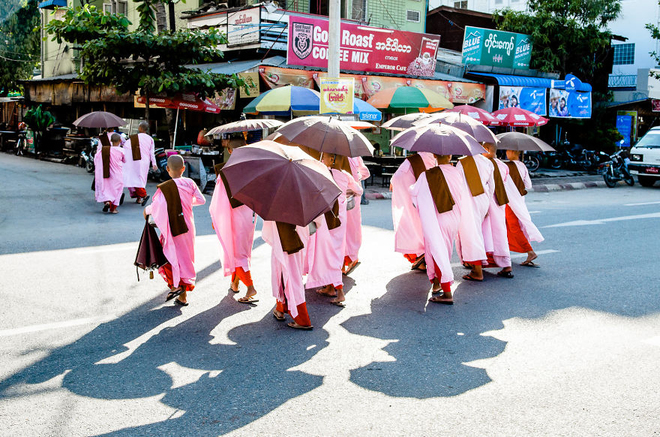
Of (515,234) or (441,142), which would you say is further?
(515,234)

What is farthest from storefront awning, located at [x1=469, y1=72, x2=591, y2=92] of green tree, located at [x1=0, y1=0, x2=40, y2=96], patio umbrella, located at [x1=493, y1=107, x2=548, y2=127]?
green tree, located at [x1=0, y1=0, x2=40, y2=96]

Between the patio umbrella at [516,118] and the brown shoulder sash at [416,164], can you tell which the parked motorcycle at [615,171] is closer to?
the patio umbrella at [516,118]

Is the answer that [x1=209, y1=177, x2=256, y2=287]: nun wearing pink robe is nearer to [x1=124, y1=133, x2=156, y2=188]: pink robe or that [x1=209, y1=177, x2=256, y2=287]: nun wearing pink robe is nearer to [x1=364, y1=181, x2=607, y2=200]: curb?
[x1=124, y1=133, x2=156, y2=188]: pink robe

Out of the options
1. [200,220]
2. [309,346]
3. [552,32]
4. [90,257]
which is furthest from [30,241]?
Answer: [552,32]

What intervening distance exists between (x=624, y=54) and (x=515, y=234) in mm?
30396

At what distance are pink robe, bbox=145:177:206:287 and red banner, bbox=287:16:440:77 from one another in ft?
37.1

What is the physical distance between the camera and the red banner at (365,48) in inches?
680

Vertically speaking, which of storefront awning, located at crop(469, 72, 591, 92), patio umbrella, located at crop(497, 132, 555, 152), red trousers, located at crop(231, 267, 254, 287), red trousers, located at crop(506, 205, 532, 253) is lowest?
red trousers, located at crop(231, 267, 254, 287)

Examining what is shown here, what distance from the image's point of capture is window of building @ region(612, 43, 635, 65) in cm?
3428

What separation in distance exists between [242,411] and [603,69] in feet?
90.0

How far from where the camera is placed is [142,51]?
16.0 metres

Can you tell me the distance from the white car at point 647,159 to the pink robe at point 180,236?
53.8 ft

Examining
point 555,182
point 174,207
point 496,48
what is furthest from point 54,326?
point 496,48

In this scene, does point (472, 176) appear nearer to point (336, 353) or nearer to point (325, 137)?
point (325, 137)
